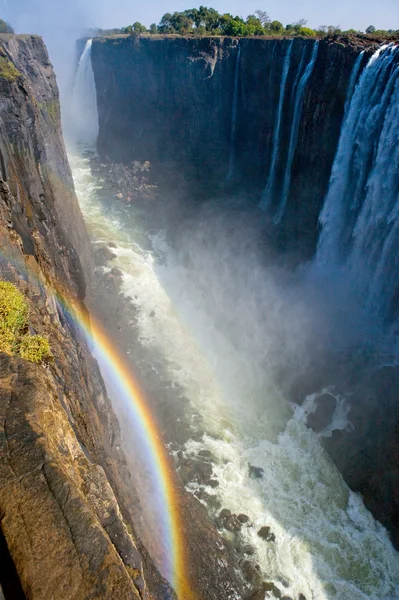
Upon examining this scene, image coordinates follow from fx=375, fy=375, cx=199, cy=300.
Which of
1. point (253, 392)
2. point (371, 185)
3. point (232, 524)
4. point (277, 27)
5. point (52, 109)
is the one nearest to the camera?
point (232, 524)

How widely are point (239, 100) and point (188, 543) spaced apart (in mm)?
30326

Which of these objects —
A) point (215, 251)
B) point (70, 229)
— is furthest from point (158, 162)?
point (70, 229)

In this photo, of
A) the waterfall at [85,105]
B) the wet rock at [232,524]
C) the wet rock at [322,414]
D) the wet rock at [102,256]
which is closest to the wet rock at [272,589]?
the wet rock at [232,524]

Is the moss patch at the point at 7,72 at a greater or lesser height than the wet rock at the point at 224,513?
greater

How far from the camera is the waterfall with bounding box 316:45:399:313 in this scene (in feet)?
59.2

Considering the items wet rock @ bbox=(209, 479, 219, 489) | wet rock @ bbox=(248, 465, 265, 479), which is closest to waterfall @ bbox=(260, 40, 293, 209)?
wet rock @ bbox=(248, 465, 265, 479)

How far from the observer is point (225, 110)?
32125mm

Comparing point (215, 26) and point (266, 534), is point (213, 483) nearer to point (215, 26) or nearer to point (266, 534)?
point (266, 534)

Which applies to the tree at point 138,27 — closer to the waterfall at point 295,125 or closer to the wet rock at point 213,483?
the waterfall at point 295,125

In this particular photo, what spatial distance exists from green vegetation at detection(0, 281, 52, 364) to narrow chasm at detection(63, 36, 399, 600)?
794 centimetres

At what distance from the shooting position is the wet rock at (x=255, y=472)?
1544 cm

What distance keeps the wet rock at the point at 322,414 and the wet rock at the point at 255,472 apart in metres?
3.52

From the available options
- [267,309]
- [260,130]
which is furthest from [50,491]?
[260,130]

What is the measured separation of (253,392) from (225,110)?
24603mm
